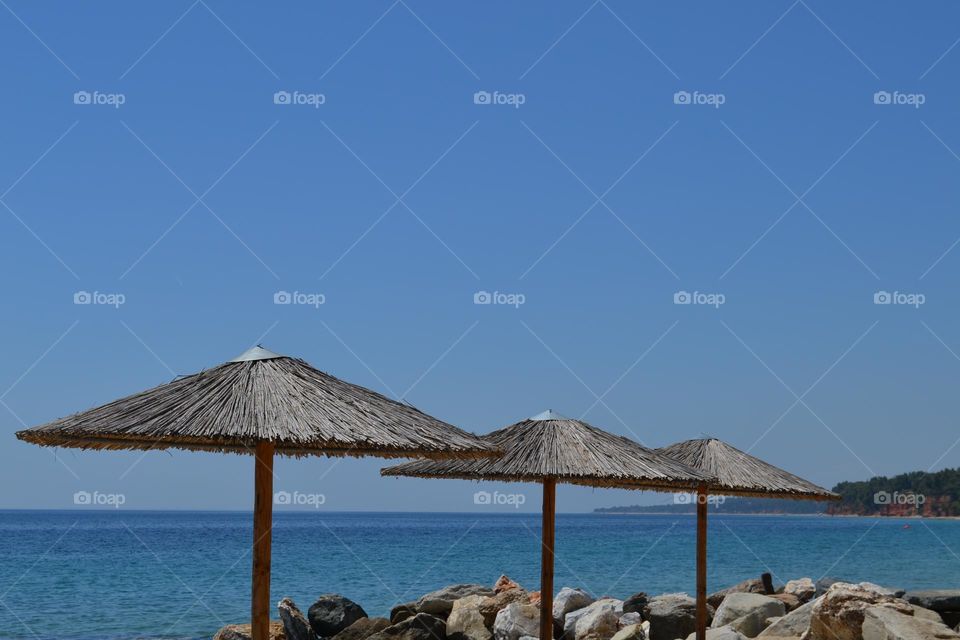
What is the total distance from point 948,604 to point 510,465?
9285mm

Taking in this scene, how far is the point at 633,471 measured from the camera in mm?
10555

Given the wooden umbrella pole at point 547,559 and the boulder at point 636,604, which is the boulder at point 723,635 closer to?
the boulder at point 636,604

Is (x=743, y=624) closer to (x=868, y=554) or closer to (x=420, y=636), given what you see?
(x=420, y=636)

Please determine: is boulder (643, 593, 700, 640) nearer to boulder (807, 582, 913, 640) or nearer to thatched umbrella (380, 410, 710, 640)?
boulder (807, 582, 913, 640)

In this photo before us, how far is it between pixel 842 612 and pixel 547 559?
4216 mm

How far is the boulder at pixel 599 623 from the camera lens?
636 inches

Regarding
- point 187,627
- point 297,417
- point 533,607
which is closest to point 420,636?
point 533,607

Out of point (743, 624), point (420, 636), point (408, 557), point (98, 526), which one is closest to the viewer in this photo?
point (420, 636)

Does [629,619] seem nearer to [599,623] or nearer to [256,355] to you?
[599,623]

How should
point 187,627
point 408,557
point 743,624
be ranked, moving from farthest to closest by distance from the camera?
point 408,557
point 187,627
point 743,624

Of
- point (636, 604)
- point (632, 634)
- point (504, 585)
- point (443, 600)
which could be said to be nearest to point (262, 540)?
point (632, 634)

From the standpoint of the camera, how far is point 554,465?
10.6 m

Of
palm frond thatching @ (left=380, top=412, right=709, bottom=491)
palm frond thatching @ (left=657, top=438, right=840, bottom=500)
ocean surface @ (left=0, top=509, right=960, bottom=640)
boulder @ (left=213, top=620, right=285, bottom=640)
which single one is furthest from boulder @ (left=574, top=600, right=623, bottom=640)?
ocean surface @ (left=0, top=509, right=960, bottom=640)

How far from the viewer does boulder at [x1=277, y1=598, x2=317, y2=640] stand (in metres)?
16.9
